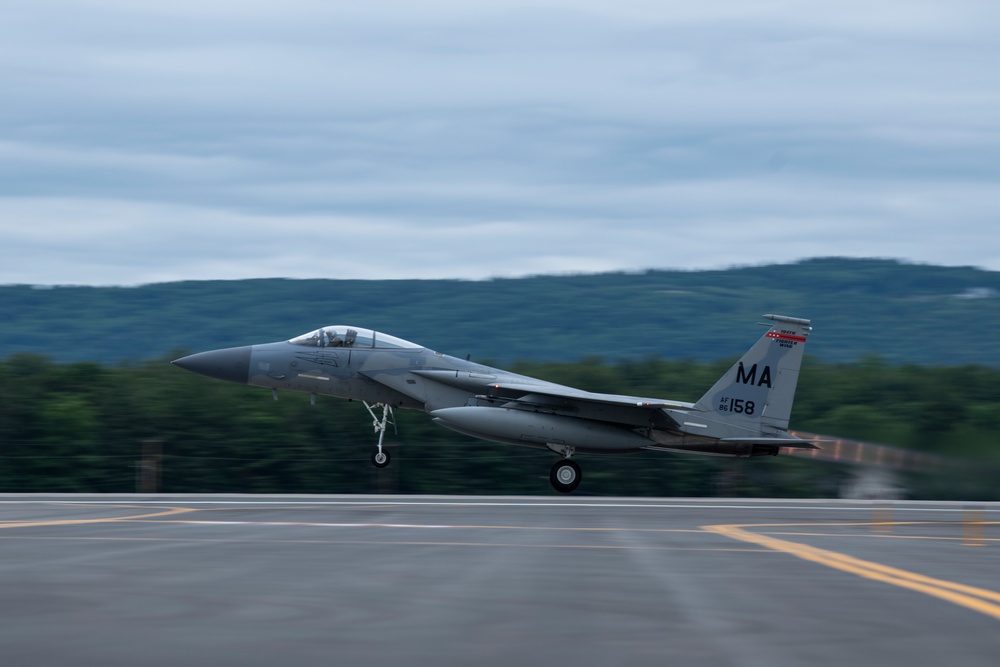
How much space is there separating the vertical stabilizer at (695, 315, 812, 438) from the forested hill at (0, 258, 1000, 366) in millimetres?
57916

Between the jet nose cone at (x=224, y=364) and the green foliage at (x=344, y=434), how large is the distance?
14.9 ft

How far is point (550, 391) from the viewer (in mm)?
25109

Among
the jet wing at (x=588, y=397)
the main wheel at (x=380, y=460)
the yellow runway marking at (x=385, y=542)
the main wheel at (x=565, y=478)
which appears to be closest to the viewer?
the yellow runway marking at (x=385, y=542)

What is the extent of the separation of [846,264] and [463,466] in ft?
343

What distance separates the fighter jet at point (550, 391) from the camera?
2544cm

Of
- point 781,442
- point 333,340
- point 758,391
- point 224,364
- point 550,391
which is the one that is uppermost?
point 333,340

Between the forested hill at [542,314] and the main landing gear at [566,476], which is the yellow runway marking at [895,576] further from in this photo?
the forested hill at [542,314]

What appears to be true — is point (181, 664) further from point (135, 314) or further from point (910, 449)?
point (135, 314)

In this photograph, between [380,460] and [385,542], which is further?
[380,460]

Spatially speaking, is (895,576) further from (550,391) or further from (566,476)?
(566,476)

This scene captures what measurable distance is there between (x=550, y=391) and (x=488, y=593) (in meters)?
16.4

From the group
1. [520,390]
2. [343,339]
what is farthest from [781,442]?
[343,339]

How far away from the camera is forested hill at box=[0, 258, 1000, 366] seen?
300 ft

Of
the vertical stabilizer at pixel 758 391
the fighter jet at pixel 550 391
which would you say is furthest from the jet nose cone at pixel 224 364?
the vertical stabilizer at pixel 758 391
